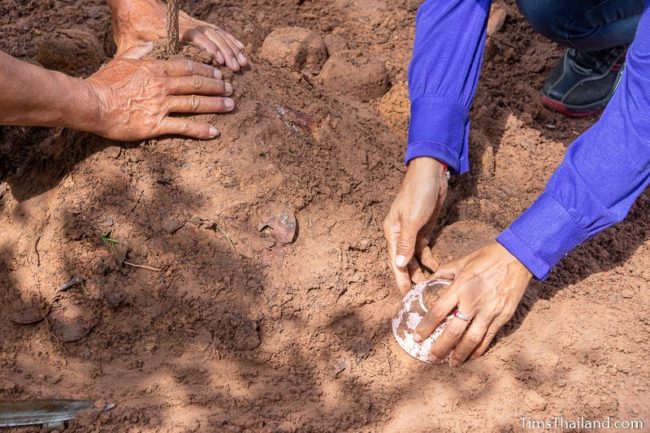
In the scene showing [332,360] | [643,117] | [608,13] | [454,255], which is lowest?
[332,360]

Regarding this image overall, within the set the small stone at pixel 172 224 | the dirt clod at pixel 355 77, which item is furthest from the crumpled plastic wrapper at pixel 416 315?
the dirt clod at pixel 355 77

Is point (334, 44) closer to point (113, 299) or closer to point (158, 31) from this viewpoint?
point (158, 31)

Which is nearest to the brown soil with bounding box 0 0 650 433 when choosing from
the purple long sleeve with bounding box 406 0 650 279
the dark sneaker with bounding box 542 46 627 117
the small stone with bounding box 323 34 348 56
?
the purple long sleeve with bounding box 406 0 650 279

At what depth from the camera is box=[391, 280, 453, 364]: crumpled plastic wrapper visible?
8.16 ft

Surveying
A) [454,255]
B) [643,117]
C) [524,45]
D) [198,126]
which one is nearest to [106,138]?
[198,126]

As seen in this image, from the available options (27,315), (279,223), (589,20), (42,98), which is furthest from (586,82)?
(27,315)

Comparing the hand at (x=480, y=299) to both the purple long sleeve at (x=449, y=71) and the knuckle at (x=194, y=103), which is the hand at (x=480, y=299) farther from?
the knuckle at (x=194, y=103)

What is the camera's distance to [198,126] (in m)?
2.62

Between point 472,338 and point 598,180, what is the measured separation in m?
0.70

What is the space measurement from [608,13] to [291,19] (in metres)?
1.98

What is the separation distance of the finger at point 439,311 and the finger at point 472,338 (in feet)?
0.14

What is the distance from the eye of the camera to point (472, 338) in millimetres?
2348

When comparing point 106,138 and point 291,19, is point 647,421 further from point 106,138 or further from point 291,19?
point 291,19

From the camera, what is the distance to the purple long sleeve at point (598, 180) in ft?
7.14
